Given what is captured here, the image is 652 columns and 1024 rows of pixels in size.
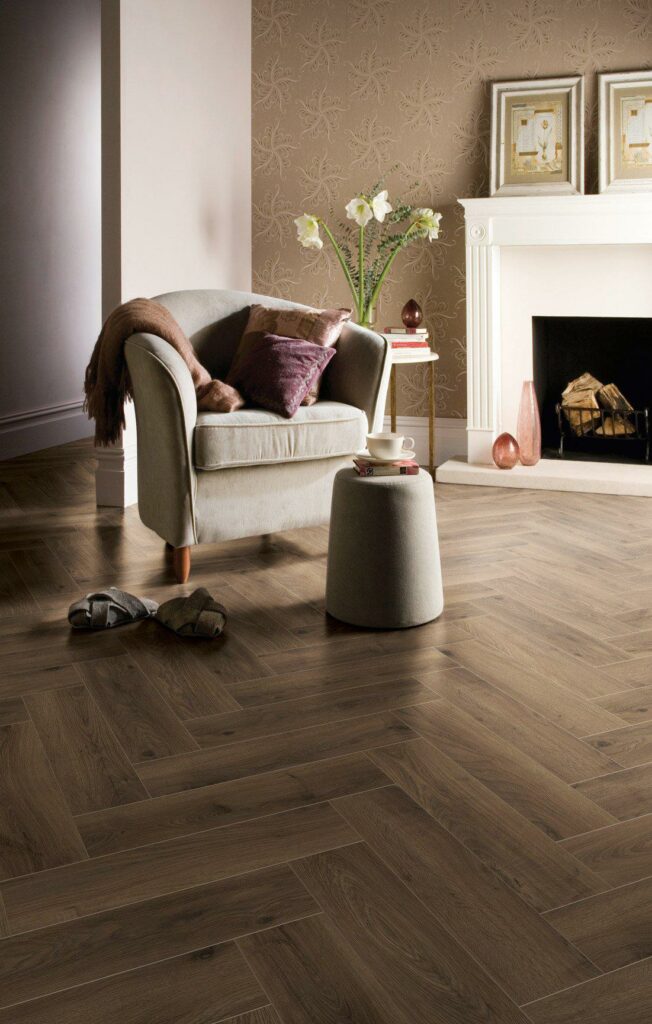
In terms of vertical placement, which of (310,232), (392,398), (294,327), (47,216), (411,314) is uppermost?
(47,216)

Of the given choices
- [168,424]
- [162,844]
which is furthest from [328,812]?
[168,424]

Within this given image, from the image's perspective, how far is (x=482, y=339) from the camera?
16.1ft

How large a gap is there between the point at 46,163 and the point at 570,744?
4.78 metres

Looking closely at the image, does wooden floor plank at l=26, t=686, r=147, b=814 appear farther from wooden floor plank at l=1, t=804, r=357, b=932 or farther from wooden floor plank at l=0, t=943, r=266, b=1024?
wooden floor plank at l=0, t=943, r=266, b=1024

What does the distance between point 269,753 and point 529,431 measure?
321cm

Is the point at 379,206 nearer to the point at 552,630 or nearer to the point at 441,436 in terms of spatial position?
the point at 441,436

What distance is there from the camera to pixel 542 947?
134cm

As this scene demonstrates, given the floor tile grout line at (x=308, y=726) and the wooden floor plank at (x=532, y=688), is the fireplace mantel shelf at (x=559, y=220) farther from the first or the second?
the floor tile grout line at (x=308, y=726)

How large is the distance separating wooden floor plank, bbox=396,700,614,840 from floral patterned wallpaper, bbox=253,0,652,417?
339cm

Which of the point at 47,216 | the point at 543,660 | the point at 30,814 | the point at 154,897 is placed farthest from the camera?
the point at 47,216

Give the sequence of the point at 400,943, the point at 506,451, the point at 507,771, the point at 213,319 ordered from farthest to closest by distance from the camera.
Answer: the point at 506,451, the point at 213,319, the point at 507,771, the point at 400,943

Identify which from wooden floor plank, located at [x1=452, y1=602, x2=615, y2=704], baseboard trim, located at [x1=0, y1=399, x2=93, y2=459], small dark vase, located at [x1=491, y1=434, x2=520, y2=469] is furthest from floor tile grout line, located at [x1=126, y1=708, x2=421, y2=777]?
baseboard trim, located at [x1=0, y1=399, x2=93, y2=459]

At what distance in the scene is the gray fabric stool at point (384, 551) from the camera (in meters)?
2.59

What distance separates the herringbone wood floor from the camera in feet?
4.21
